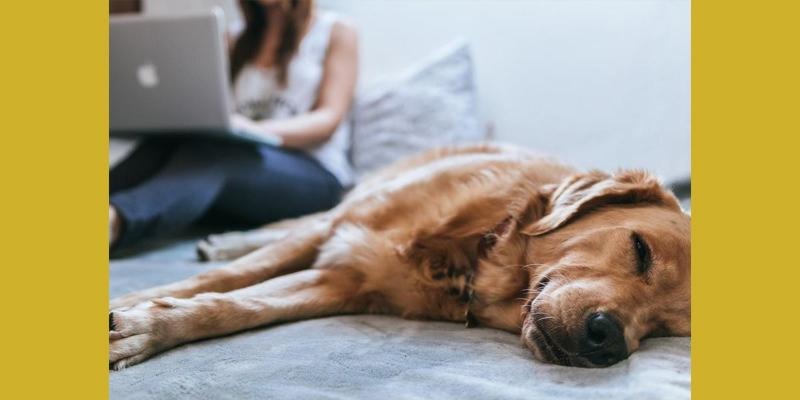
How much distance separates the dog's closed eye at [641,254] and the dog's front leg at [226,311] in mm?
631

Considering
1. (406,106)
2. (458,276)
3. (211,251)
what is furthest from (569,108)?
(211,251)

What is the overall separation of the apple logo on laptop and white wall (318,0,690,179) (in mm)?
1038

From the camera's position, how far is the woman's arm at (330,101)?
9.62 feet

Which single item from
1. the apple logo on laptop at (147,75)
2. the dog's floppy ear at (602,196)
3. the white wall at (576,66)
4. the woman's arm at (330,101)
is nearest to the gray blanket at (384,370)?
the dog's floppy ear at (602,196)

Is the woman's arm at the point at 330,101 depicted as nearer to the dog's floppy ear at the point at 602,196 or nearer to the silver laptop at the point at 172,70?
the silver laptop at the point at 172,70

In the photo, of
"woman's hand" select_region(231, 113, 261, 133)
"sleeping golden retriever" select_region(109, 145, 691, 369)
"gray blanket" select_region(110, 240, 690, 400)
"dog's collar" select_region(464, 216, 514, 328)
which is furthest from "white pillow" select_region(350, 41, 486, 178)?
"gray blanket" select_region(110, 240, 690, 400)

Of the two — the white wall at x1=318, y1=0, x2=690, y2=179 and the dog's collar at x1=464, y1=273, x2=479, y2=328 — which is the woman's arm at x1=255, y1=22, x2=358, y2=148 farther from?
the dog's collar at x1=464, y1=273, x2=479, y2=328

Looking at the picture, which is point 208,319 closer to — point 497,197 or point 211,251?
point 497,197

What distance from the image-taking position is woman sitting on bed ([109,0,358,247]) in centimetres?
251

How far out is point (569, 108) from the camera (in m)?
2.51

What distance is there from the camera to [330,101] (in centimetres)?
314

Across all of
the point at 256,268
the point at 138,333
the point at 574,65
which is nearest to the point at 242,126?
the point at 256,268

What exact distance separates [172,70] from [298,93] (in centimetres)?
86

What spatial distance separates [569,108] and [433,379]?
63.5 inches
